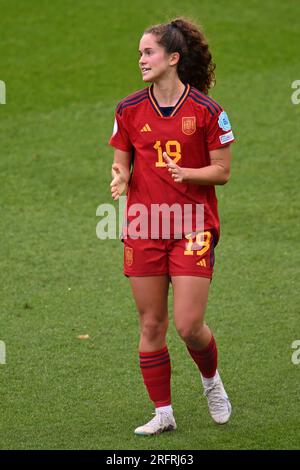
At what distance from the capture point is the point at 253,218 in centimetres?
920

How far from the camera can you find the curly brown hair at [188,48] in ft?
17.8

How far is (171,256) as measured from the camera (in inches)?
214

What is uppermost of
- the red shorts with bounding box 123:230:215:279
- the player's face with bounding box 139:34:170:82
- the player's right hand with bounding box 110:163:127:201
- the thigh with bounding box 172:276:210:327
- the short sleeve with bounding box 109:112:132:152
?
the player's face with bounding box 139:34:170:82

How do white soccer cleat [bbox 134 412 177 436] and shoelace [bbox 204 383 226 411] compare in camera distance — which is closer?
white soccer cleat [bbox 134 412 177 436]

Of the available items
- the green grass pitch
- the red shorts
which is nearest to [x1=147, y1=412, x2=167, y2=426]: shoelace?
the green grass pitch

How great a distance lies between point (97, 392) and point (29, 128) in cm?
564

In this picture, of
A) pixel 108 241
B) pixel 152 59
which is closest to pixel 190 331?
pixel 152 59

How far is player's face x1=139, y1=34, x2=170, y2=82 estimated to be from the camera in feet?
17.6

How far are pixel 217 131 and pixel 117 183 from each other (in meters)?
0.55

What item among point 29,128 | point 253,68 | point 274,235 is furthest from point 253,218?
point 253,68

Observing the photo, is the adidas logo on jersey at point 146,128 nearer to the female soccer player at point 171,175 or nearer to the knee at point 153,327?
the female soccer player at point 171,175

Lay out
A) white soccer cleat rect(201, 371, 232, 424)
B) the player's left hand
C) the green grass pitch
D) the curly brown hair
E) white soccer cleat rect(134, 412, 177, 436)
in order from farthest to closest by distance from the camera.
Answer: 1. the green grass pitch
2. white soccer cleat rect(201, 371, 232, 424)
3. white soccer cleat rect(134, 412, 177, 436)
4. the curly brown hair
5. the player's left hand

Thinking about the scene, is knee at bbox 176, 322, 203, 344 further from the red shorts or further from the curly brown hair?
the curly brown hair
